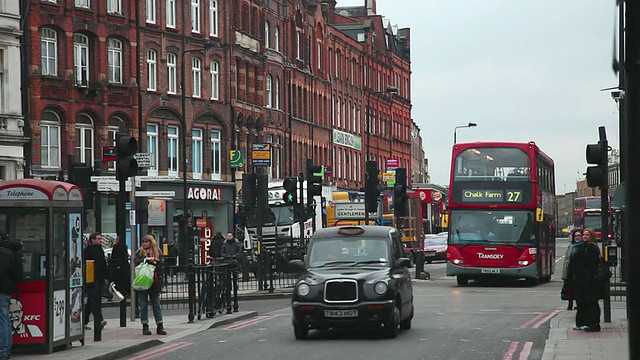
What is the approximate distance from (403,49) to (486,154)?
80726mm

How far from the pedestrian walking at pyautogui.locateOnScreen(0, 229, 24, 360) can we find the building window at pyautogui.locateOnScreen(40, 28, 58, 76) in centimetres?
3429

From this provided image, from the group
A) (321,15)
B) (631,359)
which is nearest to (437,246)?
(321,15)

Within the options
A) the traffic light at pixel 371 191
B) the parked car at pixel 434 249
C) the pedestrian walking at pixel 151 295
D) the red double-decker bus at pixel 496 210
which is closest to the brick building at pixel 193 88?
the parked car at pixel 434 249

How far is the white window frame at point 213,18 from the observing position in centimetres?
6109

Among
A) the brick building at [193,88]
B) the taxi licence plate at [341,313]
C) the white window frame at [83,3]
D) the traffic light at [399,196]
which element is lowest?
the taxi licence plate at [341,313]

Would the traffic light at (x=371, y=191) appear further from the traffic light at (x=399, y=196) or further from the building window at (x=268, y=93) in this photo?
the building window at (x=268, y=93)

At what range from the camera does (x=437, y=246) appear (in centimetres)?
6488

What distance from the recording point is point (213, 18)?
61500 millimetres

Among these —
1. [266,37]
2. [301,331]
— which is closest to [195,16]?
[266,37]

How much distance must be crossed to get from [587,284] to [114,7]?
37879 millimetres

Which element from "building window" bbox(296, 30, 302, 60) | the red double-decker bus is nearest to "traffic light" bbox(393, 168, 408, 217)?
the red double-decker bus

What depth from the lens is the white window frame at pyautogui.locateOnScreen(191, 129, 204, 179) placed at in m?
59.1

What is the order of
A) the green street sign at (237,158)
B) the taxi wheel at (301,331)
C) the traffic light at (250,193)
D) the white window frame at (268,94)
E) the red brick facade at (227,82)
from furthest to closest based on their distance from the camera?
the white window frame at (268,94), the green street sign at (237,158), the red brick facade at (227,82), the traffic light at (250,193), the taxi wheel at (301,331)

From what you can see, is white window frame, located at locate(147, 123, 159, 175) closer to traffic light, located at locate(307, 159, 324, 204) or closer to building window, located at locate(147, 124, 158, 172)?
building window, located at locate(147, 124, 158, 172)
